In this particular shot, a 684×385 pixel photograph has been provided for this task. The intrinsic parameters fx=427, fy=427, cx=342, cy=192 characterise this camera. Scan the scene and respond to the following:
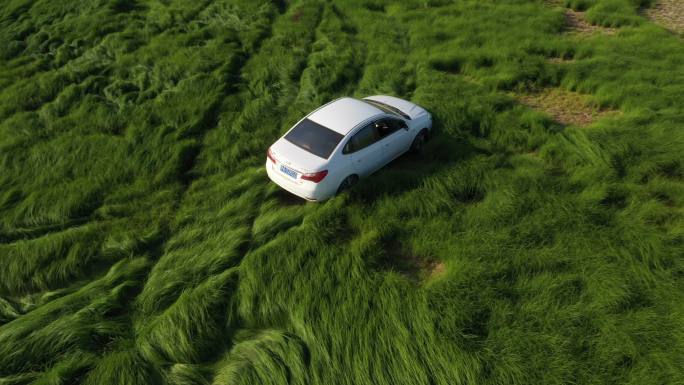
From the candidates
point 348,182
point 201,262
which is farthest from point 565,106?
point 201,262

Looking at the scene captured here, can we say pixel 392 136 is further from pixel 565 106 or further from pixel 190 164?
pixel 565 106

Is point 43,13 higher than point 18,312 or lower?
higher

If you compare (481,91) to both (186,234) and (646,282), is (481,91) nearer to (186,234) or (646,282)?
(646,282)

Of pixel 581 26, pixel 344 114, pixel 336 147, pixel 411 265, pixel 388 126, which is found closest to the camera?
pixel 411 265

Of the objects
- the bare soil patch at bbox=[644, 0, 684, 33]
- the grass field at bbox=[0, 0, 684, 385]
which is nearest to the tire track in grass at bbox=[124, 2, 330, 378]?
the grass field at bbox=[0, 0, 684, 385]

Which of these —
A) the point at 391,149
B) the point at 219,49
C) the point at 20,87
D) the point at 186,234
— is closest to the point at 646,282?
the point at 391,149

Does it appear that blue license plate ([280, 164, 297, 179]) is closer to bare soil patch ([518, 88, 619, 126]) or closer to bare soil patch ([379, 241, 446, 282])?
bare soil patch ([379, 241, 446, 282])

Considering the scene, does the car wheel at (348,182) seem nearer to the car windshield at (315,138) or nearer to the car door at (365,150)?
the car door at (365,150)
